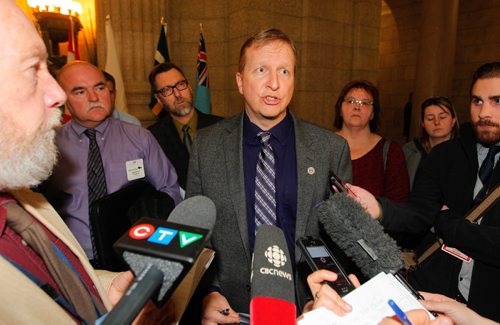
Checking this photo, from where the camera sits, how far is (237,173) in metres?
1.63

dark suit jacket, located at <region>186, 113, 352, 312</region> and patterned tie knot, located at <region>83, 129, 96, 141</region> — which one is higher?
patterned tie knot, located at <region>83, 129, 96, 141</region>

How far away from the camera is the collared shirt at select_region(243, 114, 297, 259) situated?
63.2 inches

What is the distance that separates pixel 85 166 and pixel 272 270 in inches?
79.2

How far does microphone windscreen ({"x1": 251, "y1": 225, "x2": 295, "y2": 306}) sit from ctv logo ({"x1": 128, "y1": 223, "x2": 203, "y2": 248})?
8.8 inches

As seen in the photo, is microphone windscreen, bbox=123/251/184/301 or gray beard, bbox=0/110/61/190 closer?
microphone windscreen, bbox=123/251/184/301

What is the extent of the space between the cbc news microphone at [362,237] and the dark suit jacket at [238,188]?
1.27ft

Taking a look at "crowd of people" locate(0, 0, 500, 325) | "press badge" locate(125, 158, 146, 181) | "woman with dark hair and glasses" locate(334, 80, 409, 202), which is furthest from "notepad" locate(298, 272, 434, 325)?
"press badge" locate(125, 158, 146, 181)

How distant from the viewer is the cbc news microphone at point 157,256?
0.56 m

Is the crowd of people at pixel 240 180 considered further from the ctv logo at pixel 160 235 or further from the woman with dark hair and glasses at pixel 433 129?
the ctv logo at pixel 160 235

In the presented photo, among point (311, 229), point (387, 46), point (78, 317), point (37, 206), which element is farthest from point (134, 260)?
point (387, 46)

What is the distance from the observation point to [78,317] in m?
1.01

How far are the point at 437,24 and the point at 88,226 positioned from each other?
841cm

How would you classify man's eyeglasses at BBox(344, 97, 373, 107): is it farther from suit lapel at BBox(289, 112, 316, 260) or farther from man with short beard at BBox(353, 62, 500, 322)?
suit lapel at BBox(289, 112, 316, 260)

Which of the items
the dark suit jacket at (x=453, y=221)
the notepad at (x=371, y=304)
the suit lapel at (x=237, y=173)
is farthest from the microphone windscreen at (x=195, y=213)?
the dark suit jacket at (x=453, y=221)
